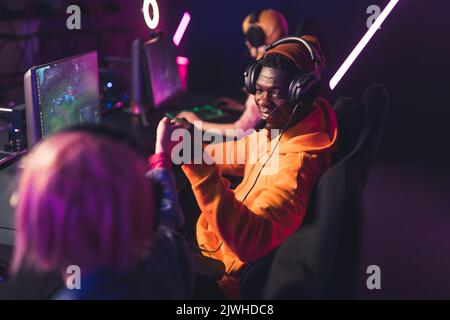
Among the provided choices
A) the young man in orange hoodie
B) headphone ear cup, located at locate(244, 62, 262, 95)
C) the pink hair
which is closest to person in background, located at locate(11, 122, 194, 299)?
the pink hair

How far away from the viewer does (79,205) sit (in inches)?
29.4

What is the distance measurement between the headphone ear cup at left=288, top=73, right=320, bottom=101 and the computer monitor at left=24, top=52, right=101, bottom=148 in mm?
836

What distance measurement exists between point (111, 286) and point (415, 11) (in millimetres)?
3702

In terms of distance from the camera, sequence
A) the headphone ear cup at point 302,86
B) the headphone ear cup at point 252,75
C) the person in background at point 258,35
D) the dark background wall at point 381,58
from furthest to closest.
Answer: the dark background wall at point 381,58 → the person in background at point 258,35 → the headphone ear cup at point 252,75 → the headphone ear cup at point 302,86

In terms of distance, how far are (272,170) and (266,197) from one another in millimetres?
152

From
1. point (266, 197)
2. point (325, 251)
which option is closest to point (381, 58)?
point (266, 197)

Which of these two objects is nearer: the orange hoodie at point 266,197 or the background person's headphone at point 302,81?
the orange hoodie at point 266,197

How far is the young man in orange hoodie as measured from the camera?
1380mm

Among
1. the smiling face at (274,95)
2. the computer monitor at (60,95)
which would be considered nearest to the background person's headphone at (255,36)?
the computer monitor at (60,95)

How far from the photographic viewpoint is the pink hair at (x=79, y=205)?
74 centimetres

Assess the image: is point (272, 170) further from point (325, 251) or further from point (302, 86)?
point (325, 251)

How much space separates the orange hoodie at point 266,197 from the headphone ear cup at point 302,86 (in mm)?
88

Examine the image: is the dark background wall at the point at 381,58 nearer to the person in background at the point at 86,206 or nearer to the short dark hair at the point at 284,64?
the short dark hair at the point at 284,64
